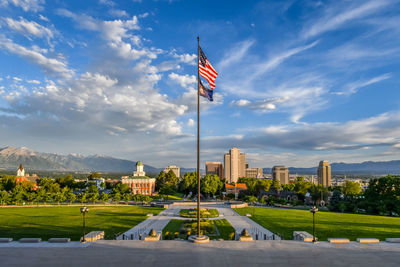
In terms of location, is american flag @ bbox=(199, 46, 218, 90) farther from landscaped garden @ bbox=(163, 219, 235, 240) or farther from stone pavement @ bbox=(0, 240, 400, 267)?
landscaped garden @ bbox=(163, 219, 235, 240)

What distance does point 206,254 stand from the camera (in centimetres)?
1648

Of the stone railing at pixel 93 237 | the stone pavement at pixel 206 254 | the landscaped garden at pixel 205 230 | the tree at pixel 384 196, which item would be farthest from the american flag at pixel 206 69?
the tree at pixel 384 196

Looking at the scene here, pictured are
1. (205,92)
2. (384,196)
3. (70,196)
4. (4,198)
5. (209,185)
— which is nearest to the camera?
(205,92)

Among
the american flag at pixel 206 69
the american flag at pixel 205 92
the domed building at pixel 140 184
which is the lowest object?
the domed building at pixel 140 184

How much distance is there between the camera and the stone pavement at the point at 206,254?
15.2 meters

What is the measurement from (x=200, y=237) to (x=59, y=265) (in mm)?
9522

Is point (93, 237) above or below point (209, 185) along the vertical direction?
above

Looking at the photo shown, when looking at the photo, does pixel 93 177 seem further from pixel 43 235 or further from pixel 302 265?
pixel 302 265

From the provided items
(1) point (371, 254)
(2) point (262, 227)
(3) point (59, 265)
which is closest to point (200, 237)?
(3) point (59, 265)

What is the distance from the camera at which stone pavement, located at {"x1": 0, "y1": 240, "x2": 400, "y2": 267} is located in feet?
49.9

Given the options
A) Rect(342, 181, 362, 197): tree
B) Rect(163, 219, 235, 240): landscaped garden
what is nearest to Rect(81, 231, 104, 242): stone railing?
Rect(163, 219, 235, 240): landscaped garden

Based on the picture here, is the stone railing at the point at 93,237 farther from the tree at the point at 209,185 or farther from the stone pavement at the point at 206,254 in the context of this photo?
the tree at the point at 209,185

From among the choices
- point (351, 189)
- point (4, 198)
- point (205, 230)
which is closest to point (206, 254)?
point (205, 230)

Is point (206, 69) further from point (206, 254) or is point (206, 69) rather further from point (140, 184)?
point (140, 184)
